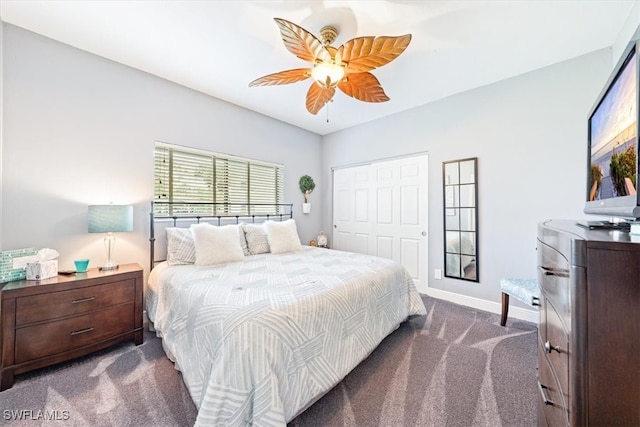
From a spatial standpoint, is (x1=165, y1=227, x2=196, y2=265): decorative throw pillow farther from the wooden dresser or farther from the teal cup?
the wooden dresser

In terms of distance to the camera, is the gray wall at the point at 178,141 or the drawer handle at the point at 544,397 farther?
the gray wall at the point at 178,141

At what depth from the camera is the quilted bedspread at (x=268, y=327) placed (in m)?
1.23

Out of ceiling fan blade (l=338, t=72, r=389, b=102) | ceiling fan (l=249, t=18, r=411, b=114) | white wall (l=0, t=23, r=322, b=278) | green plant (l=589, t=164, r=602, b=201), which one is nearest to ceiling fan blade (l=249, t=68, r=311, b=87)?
ceiling fan (l=249, t=18, r=411, b=114)

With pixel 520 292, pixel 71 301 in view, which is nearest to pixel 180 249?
pixel 71 301

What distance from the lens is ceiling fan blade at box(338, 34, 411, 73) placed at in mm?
1617

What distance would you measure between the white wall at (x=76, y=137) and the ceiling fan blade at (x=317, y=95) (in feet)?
5.44

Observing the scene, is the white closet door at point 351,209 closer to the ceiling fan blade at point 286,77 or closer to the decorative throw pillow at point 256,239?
the decorative throw pillow at point 256,239

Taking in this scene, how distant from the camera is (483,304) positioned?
309 centimetres

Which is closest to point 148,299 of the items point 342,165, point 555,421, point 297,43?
point 297,43

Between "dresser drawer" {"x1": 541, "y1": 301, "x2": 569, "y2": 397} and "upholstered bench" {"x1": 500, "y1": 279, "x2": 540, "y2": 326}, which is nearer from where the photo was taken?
"dresser drawer" {"x1": 541, "y1": 301, "x2": 569, "y2": 397}

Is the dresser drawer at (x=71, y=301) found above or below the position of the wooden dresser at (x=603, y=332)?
below

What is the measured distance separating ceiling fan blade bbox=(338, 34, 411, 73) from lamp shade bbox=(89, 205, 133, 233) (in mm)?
2315

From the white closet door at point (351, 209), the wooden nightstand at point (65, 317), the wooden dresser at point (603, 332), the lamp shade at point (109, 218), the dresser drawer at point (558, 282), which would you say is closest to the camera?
the wooden dresser at point (603, 332)

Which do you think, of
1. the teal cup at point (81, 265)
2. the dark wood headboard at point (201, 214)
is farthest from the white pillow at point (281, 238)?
the teal cup at point (81, 265)
